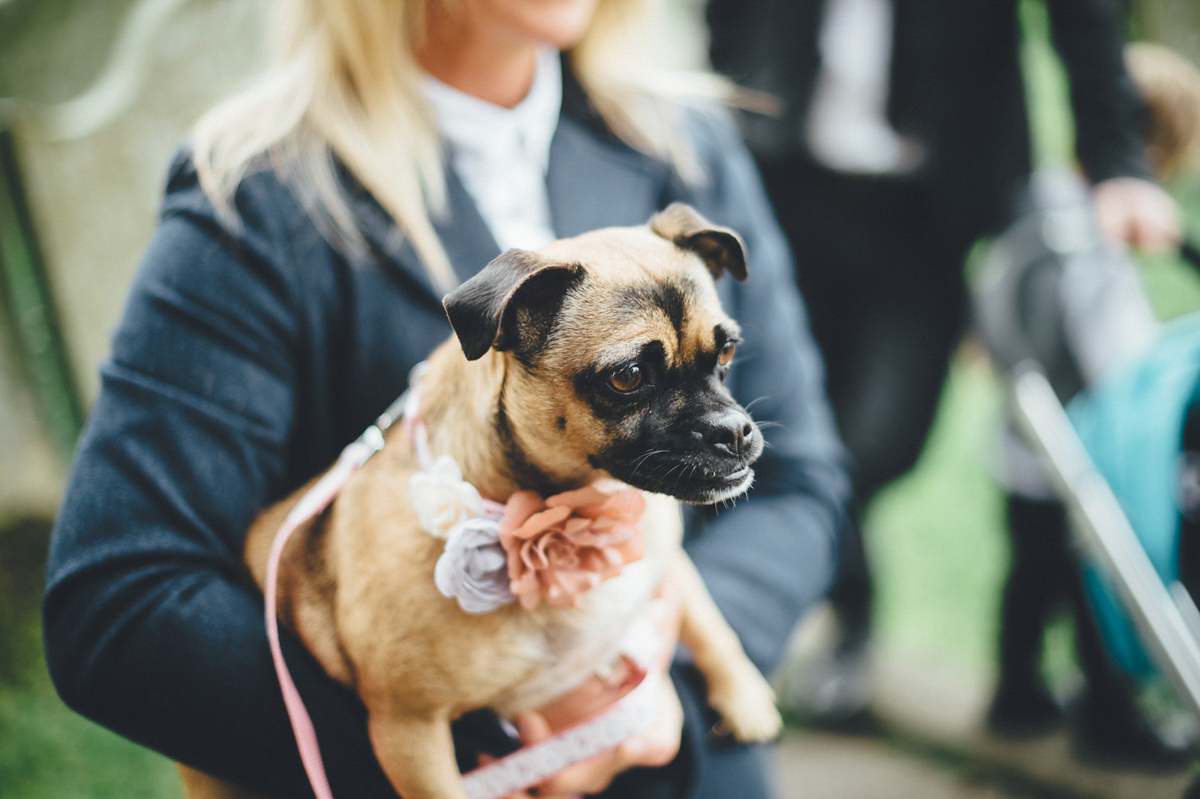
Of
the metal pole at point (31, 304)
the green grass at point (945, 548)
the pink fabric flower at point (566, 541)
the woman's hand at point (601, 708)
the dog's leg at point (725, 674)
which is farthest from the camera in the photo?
the green grass at point (945, 548)

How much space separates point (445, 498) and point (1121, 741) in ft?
9.07

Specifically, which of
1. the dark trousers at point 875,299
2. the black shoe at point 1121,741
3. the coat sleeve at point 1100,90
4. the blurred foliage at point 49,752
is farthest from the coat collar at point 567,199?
the black shoe at point 1121,741

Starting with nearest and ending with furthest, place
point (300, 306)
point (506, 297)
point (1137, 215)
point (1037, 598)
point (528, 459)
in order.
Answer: point (506, 297)
point (528, 459)
point (300, 306)
point (1137, 215)
point (1037, 598)

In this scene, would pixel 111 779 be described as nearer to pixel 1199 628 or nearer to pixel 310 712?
pixel 310 712

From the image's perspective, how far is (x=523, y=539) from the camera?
3.20ft

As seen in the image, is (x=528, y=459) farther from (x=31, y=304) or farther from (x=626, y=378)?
(x=31, y=304)

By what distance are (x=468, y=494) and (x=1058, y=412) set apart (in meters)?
1.78

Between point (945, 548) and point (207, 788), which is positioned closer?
point (207, 788)

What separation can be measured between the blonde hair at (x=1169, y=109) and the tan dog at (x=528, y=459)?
9.17 feet

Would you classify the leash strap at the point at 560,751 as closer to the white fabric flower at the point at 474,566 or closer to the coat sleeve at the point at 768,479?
the white fabric flower at the point at 474,566

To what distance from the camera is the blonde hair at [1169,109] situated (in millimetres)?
2961

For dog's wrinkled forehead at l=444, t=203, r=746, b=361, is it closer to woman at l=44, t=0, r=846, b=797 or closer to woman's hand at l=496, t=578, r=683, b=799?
woman at l=44, t=0, r=846, b=797

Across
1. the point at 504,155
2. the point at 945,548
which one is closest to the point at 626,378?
the point at 504,155

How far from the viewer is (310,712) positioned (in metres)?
1.14
